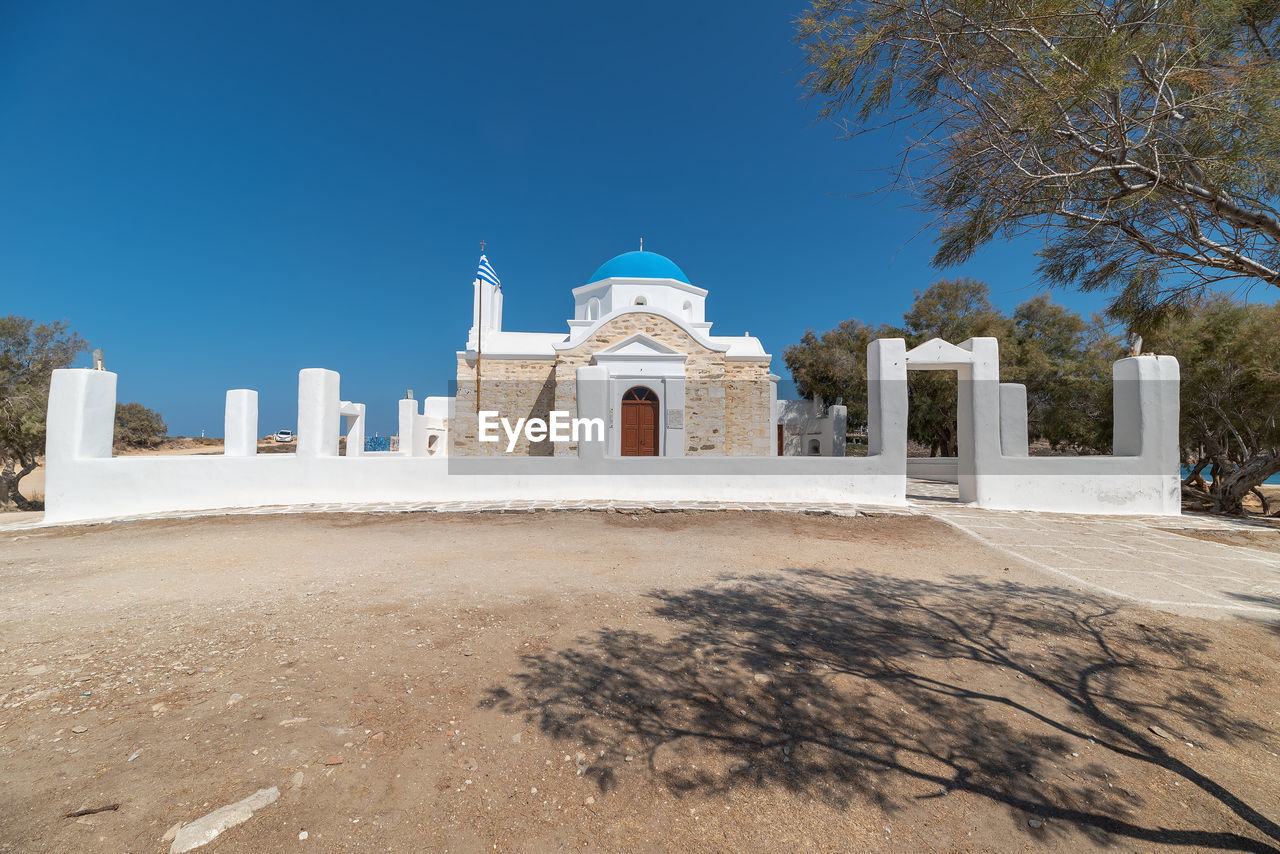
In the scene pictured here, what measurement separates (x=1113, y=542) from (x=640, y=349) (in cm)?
995

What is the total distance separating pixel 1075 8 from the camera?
8.24 ft

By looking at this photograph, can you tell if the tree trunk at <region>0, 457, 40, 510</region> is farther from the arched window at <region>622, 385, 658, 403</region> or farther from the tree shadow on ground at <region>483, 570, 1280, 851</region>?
the tree shadow on ground at <region>483, 570, 1280, 851</region>

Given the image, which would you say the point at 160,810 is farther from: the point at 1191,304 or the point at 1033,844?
the point at 1191,304

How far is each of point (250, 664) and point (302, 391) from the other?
664 cm

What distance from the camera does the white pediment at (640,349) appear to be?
13.5 m

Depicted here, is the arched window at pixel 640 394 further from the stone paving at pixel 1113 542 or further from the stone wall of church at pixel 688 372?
the stone paving at pixel 1113 542

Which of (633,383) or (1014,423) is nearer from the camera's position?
(1014,423)

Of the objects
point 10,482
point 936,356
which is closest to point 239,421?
point 10,482

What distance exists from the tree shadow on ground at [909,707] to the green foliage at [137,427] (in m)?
32.2

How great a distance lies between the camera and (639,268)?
59.2 ft

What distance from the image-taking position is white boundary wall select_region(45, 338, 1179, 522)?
23.9 feet

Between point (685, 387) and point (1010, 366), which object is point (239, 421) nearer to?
point (685, 387)

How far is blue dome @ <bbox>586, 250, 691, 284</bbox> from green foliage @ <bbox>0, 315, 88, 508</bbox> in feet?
45.2

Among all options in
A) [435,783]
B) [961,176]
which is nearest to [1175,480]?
[961,176]
